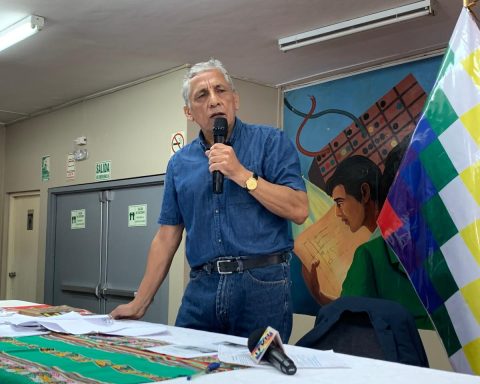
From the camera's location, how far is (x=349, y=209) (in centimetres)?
405

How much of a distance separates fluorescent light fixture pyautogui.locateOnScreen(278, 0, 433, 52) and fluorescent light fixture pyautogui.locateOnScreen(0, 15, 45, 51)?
1534mm

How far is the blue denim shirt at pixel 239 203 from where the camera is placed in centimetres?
169

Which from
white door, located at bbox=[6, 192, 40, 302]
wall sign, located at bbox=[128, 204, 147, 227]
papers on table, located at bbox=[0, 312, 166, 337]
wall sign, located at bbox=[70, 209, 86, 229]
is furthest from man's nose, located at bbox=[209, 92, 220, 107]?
white door, located at bbox=[6, 192, 40, 302]

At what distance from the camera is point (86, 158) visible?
5.10 metres

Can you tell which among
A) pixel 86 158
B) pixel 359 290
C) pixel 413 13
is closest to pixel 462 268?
pixel 413 13

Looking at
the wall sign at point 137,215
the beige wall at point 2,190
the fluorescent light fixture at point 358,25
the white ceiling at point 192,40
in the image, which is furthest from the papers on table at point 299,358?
the beige wall at point 2,190

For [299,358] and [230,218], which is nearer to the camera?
[299,358]

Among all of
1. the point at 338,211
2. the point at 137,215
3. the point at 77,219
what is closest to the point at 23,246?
the point at 77,219

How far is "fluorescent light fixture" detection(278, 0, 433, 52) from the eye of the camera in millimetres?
3076

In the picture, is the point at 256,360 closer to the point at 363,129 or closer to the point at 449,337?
the point at 449,337

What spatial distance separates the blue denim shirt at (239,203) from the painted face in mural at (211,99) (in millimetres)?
66

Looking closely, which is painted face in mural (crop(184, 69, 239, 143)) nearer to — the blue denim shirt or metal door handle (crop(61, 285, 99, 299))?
the blue denim shirt

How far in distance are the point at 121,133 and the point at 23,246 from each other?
2.05 m

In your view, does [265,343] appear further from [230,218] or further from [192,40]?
[192,40]
